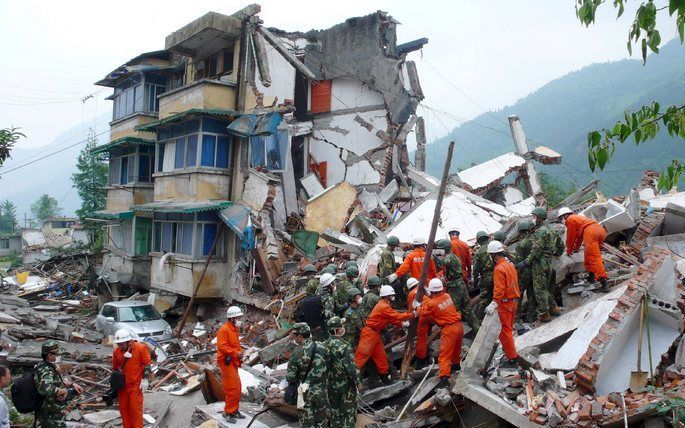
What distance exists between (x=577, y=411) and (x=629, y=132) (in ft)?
13.2

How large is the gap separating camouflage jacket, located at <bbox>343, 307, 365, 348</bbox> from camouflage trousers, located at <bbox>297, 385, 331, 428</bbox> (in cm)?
201

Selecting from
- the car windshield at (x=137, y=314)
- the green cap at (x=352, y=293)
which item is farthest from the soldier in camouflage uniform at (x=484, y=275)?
the car windshield at (x=137, y=314)

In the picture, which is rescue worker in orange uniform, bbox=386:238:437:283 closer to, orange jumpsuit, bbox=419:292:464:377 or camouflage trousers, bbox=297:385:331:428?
orange jumpsuit, bbox=419:292:464:377

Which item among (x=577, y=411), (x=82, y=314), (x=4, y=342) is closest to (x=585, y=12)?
(x=577, y=411)

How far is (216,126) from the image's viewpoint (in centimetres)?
1734

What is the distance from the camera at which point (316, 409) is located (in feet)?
21.0

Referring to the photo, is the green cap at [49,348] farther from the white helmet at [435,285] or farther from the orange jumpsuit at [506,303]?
the orange jumpsuit at [506,303]

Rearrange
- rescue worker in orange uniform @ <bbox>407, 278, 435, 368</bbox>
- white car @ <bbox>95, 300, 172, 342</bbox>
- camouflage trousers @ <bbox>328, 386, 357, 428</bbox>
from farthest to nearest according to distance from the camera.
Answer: white car @ <bbox>95, 300, 172, 342</bbox>
rescue worker in orange uniform @ <bbox>407, 278, 435, 368</bbox>
camouflage trousers @ <bbox>328, 386, 357, 428</bbox>

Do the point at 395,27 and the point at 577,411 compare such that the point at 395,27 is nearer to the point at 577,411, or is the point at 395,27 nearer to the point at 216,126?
the point at 216,126

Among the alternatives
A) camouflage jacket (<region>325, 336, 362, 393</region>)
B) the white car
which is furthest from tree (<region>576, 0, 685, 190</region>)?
the white car

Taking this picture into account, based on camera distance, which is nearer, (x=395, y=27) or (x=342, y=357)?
(x=342, y=357)

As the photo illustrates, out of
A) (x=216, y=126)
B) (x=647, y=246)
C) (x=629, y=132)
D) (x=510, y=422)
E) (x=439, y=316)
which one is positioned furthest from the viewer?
(x=216, y=126)

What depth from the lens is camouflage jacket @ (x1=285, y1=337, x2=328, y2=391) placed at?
6.36m

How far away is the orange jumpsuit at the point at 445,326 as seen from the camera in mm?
7291
